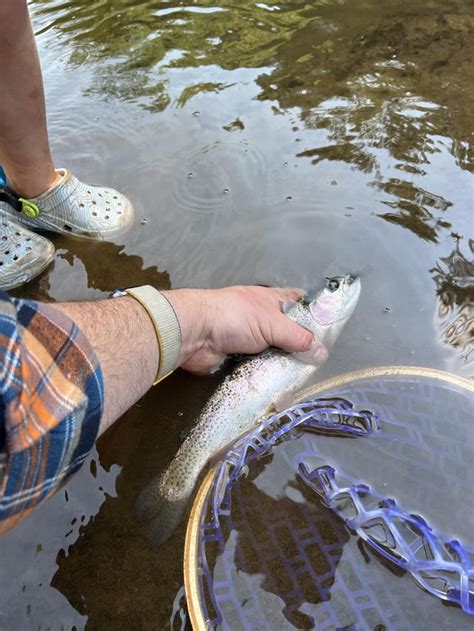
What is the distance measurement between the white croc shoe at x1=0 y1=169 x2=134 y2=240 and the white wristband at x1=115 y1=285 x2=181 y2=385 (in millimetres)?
1393

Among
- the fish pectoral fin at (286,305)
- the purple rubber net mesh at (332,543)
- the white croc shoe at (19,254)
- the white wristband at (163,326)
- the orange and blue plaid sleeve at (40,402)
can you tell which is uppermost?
the orange and blue plaid sleeve at (40,402)

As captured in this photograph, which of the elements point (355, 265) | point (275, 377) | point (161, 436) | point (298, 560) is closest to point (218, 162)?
point (355, 265)

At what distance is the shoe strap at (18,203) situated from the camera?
335 centimetres

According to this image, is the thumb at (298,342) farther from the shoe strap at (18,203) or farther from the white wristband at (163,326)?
the shoe strap at (18,203)

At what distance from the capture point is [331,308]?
2.79 m

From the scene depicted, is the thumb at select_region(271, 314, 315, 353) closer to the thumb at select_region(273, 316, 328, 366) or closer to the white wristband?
the thumb at select_region(273, 316, 328, 366)

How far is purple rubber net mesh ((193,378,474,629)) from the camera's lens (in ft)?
5.89

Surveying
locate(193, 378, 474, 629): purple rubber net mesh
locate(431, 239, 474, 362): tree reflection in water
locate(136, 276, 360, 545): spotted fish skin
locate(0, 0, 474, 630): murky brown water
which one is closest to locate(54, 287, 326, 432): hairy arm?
locate(136, 276, 360, 545): spotted fish skin

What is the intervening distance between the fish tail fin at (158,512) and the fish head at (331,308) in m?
1.14

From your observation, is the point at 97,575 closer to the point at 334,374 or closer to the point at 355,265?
the point at 334,374

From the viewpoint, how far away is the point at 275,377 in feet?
8.73

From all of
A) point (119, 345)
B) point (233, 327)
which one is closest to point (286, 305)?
point (233, 327)

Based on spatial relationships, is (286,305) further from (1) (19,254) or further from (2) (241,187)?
(1) (19,254)

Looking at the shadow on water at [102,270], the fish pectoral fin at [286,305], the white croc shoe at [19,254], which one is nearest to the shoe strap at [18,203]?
the white croc shoe at [19,254]
